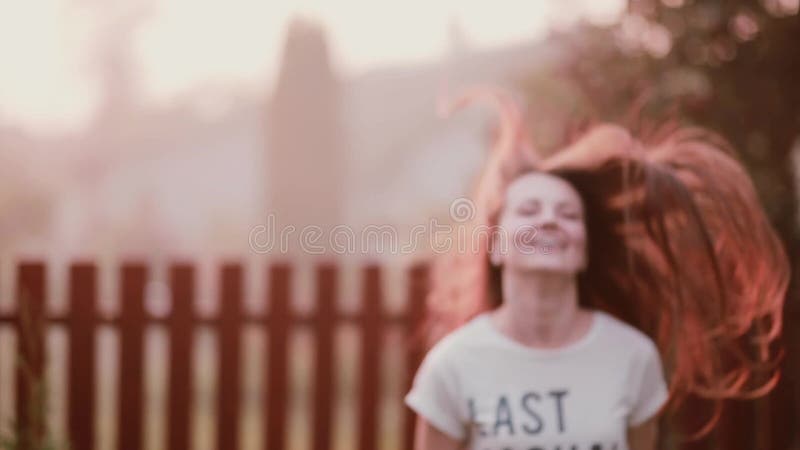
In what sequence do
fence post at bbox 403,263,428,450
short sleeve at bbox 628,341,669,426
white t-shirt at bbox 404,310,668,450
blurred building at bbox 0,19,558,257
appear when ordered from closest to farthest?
white t-shirt at bbox 404,310,668,450 < short sleeve at bbox 628,341,669,426 < fence post at bbox 403,263,428,450 < blurred building at bbox 0,19,558,257

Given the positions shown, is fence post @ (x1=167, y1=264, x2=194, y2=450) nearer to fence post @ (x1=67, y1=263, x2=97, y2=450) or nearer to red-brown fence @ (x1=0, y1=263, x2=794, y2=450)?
red-brown fence @ (x1=0, y1=263, x2=794, y2=450)

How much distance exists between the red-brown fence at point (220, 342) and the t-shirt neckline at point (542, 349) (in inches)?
63.4

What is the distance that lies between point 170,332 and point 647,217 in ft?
7.38

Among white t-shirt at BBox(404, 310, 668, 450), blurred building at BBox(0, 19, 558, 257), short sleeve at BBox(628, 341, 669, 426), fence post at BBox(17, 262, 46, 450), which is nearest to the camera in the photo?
white t-shirt at BBox(404, 310, 668, 450)

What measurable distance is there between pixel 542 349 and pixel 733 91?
2248 millimetres

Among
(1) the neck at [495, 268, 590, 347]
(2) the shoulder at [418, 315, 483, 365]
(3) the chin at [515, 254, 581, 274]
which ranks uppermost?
(3) the chin at [515, 254, 581, 274]

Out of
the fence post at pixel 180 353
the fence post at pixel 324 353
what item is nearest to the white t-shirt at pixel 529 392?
the fence post at pixel 324 353

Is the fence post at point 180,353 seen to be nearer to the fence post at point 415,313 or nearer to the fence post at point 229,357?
the fence post at point 229,357

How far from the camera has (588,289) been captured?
2553 mm

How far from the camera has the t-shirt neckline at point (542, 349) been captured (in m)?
2.29

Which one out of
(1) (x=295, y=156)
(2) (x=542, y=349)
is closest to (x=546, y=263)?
(2) (x=542, y=349)

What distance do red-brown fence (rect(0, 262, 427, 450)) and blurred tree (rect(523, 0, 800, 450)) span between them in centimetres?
110

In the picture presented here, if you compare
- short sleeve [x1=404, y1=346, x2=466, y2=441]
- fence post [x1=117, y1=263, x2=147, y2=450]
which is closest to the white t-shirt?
short sleeve [x1=404, y1=346, x2=466, y2=441]

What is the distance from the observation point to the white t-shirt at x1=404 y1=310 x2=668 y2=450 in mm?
2236
